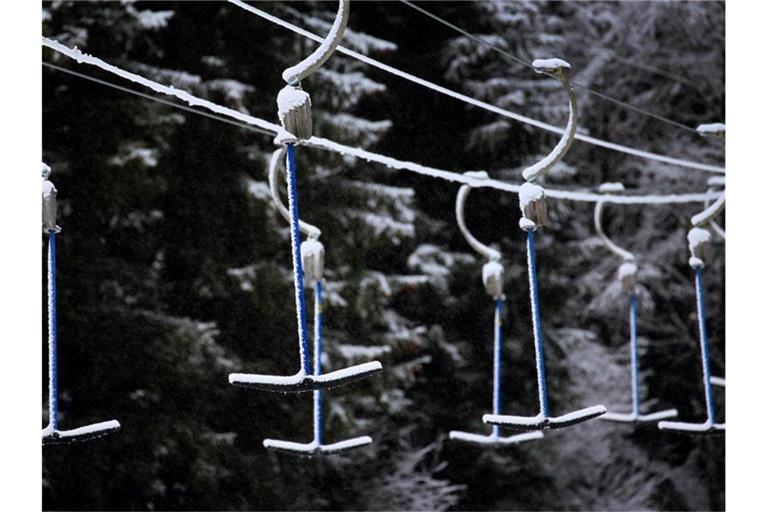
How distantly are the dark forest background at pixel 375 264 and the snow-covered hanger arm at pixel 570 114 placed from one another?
2.56m

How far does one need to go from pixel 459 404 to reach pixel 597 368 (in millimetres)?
726

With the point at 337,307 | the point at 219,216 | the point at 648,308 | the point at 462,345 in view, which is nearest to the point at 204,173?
the point at 219,216

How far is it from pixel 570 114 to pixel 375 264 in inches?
138

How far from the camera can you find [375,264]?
482 cm

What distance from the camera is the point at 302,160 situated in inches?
166

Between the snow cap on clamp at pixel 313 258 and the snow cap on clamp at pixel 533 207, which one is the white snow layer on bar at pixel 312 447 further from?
the snow cap on clamp at pixel 533 207

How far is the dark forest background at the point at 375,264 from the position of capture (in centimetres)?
385

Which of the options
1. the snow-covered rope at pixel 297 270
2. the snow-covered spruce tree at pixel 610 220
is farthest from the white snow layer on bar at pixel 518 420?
the snow-covered spruce tree at pixel 610 220

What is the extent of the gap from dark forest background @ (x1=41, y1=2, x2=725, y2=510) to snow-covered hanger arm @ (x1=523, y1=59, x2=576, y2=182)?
8.41ft

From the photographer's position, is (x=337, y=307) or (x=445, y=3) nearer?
(x=337, y=307)

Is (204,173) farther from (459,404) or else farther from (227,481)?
(459,404)

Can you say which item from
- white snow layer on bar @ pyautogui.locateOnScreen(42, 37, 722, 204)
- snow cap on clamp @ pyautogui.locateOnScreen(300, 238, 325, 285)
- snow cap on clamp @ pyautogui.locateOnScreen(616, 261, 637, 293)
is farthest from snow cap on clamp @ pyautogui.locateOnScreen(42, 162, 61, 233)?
snow cap on clamp @ pyautogui.locateOnScreen(616, 261, 637, 293)

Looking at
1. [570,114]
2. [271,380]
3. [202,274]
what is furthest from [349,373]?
[202,274]

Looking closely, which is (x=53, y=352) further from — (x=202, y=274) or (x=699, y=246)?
(x=202, y=274)
